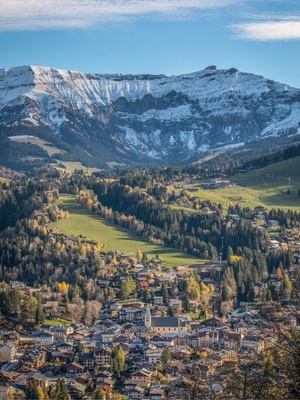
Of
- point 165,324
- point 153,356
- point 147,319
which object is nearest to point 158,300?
point 147,319

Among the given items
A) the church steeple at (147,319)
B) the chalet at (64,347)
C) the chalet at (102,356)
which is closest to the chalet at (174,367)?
the chalet at (102,356)

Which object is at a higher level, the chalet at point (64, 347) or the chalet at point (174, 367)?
the chalet at point (174, 367)

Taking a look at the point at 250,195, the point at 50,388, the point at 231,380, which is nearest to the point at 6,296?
the point at 50,388

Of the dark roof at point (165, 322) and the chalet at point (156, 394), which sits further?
the dark roof at point (165, 322)

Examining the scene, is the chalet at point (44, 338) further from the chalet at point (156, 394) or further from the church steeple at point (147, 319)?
the chalet at point (156, 394)

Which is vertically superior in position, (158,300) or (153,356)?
(153,356)

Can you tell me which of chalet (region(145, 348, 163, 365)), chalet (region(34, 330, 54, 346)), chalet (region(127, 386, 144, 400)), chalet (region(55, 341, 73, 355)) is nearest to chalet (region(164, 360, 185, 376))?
chalet (region(145, 348, 163, 365))

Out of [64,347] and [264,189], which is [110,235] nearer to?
[264,189]

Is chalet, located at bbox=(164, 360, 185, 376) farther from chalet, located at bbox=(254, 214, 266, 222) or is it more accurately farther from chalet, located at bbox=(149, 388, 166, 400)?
chalet, located at bbox=(254, 214, 266, 222)

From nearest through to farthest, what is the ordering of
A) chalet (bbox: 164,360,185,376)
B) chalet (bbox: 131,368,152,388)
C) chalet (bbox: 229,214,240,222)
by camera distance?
1. chalet (bbox: 131,368,152,388)
2. chalet (bbox: 164,360,185,376)
3. chalet (bbox: 229,214,240,222)
